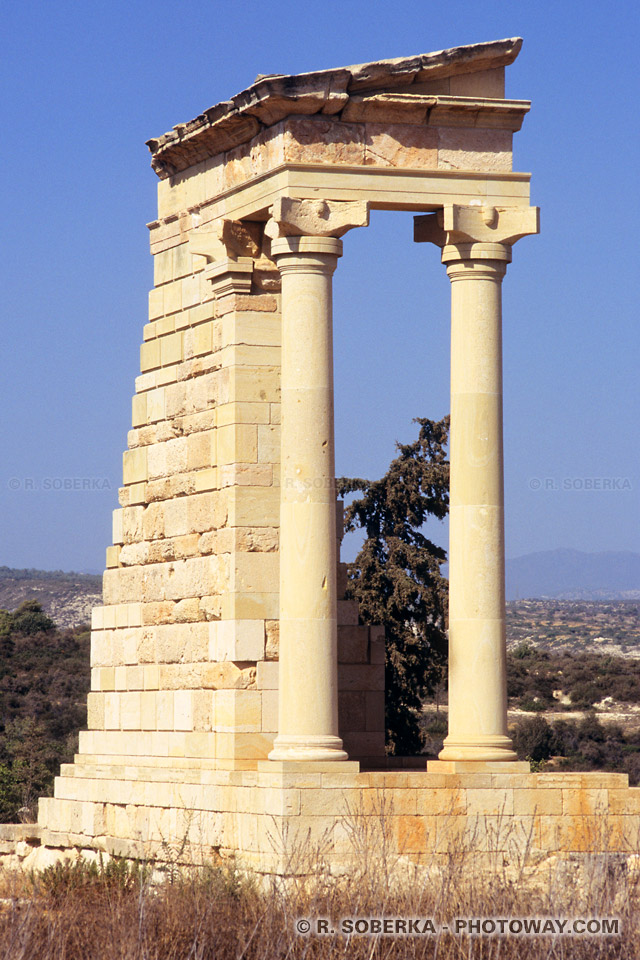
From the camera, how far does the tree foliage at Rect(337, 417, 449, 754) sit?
3428 cm

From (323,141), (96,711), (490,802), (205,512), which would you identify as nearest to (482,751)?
(490,802)

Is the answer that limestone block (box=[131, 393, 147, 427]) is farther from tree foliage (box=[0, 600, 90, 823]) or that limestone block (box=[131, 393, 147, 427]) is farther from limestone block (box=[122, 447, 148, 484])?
tree foliage (box=[0, 600, 90, 823])

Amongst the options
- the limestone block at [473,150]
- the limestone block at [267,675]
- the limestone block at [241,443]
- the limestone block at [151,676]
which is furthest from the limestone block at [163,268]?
the limestone block at [267,675]

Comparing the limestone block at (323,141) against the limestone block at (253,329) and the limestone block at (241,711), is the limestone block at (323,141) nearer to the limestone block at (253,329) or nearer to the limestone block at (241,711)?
the limestone block at (253,329)

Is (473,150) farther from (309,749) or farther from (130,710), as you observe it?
(130,710)

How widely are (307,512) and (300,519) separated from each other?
120 millimetres

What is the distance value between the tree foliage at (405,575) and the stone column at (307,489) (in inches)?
517

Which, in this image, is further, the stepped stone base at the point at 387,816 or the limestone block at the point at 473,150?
the limestone block at the point at 473,150

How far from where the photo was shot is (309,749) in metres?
20.3

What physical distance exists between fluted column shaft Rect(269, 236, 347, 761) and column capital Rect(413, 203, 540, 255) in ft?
5.13

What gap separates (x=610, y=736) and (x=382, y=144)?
28298 millimetres

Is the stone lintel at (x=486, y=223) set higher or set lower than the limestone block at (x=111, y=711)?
higher

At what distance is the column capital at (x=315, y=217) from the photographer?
69.1ft

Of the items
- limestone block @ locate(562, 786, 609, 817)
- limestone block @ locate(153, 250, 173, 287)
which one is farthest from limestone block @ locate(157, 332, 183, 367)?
limestone block @ locate(562, 786, 609, 817)
